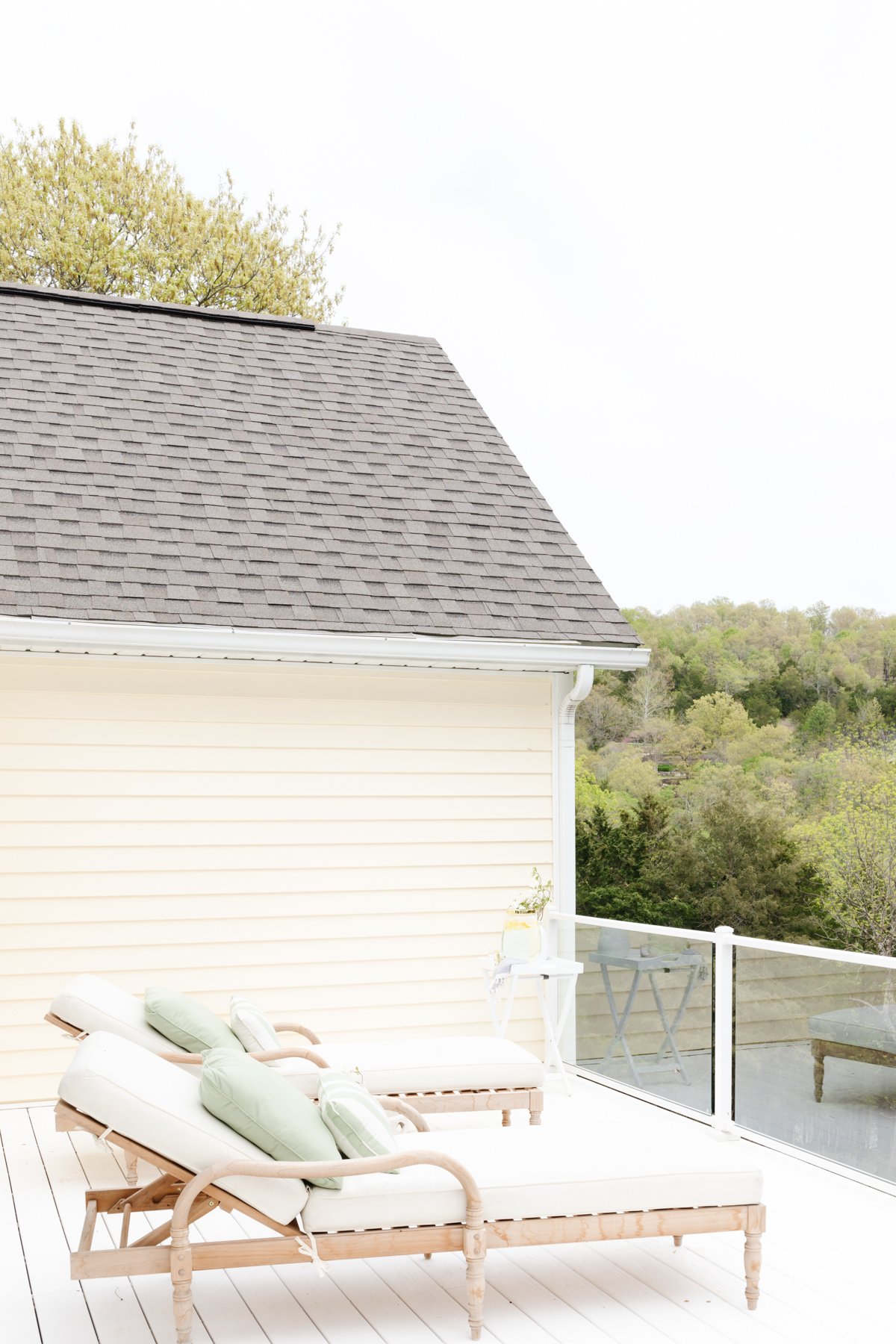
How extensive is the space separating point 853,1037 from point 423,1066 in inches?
73.0

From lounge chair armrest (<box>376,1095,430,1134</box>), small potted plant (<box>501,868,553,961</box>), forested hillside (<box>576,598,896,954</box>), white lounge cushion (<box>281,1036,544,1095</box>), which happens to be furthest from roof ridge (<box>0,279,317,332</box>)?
forested hillside (<box>576,598,896,954</box>)

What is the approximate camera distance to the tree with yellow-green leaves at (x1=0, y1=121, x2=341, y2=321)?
768 inches

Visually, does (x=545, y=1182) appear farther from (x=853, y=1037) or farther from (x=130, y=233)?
(x=130, y=233)

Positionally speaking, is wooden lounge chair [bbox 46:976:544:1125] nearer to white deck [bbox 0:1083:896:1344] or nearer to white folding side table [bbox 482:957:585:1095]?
white deck [bbox 0:1083:896:1344]

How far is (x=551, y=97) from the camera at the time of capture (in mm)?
29984

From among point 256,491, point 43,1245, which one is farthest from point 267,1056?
point 256,491

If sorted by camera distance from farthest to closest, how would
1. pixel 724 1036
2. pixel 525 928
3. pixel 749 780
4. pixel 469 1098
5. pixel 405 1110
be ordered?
1. pixel 749 780
2. pixel 525 928
3. pixel 724 1036
4. pixel 469 1098
5. pixel 405 1110

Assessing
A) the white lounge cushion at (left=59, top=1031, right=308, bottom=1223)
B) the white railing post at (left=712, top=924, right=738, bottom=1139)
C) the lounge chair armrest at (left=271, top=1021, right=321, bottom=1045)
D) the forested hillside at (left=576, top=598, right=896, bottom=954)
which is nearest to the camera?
the white lounge cushion at (left=59, top=1031, right=308, bottom=1223)

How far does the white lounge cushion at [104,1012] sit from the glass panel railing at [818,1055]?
8.55 ft

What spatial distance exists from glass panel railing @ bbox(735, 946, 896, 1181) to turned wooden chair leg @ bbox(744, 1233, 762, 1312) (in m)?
1.22

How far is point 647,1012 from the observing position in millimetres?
6707

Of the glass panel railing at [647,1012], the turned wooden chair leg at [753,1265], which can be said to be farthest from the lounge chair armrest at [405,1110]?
the glass panel railing at [647,1012]

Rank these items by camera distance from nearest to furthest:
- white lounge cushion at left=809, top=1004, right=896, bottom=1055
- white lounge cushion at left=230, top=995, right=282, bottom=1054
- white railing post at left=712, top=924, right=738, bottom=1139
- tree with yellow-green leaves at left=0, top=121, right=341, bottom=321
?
white lounge cushion at left=809, top=1004, right=896, bottom=1055 → white lounge cushion at left=230, top=995, right=282, bottom=1054 → white railing post at left=712, top=924, right=738, bottom=1139 → tree with yellow-green leaves at left=0, top=121, right=341, bottom=321

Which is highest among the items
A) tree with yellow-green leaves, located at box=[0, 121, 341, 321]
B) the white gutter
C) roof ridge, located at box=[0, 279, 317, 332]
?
tree with yellow-green leaves, located at box=[0, 121, 341, 321]
